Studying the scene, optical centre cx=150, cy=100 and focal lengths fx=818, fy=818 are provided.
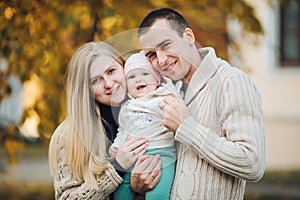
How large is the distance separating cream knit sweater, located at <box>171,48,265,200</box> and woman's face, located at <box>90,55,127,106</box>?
11.3 inches

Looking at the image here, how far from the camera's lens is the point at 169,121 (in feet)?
11.0

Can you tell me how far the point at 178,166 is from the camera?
3408mm

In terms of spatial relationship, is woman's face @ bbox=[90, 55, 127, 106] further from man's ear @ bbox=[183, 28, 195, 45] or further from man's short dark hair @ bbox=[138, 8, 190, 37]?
man's ear @ bbox=[183, 28, 195, 45]

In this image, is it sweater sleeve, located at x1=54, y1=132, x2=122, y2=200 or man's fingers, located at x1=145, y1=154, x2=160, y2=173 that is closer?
man's fingers, located at x1=145, y1=154, x2=160, y2=173

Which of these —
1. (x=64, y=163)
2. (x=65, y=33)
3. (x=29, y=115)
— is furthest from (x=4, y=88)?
(x=64, y=163)

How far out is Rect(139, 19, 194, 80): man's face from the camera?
11.0 ft

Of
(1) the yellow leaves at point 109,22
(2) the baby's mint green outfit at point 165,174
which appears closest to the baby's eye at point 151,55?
(2) the baby's mint green outfit at point 165,174

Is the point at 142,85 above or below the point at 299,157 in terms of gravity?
below

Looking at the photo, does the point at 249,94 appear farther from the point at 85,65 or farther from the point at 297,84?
the point at 297,84

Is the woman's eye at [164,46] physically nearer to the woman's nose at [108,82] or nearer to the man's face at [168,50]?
the man's face at [168,50]

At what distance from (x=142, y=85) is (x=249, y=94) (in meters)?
0.44

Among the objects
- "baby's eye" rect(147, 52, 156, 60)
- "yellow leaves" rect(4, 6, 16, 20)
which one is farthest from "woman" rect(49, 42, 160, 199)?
"yellow leaves" rect(4, 6, 16, 20)

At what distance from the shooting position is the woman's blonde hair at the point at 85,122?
352 cm

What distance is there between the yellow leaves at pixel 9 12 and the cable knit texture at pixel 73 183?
2126mm
